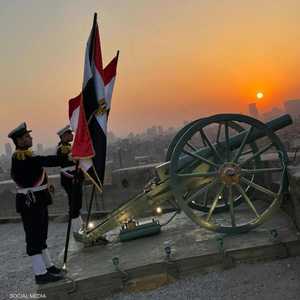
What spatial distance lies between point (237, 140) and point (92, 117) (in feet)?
6.13

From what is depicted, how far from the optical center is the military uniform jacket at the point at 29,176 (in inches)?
179

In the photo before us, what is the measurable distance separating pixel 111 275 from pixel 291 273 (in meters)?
1.75

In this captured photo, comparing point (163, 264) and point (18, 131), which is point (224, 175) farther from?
point (18, 131)

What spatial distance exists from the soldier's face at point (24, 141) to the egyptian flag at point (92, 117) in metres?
0.46

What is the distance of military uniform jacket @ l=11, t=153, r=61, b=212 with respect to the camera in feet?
14.9

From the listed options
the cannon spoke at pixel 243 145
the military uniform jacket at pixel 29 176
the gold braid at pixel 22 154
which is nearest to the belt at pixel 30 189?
the military uniform jacket at pixel 29 176

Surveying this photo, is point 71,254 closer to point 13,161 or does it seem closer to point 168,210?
point 13,161

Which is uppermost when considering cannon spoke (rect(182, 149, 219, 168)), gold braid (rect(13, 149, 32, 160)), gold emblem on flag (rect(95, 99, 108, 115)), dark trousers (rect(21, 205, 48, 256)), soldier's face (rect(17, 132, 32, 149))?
gold emblem on flag (rect(95, 99, 108, 115))

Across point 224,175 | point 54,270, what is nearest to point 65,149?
point 54,270

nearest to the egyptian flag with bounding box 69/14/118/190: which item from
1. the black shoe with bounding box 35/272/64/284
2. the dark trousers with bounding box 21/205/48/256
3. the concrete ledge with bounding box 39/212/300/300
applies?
the dark trousers with bounding box 21/205/48/256

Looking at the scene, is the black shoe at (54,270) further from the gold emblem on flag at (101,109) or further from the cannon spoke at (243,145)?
the cannon spoke at (243,145)

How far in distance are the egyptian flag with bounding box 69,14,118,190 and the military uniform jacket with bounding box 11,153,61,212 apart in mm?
355

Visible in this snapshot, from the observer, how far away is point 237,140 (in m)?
5.47

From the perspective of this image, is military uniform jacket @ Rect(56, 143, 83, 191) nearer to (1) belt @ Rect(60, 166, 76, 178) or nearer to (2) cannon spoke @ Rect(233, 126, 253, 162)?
(1) belt @ Rect(60, 166, 76, 178)
